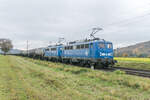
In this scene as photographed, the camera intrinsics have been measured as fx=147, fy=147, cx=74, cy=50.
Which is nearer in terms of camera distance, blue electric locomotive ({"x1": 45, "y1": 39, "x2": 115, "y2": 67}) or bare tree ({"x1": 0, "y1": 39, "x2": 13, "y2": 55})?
blue electric locomotive ({"x1": 45, "y1": 39, "x2": 115, "y2": 67})

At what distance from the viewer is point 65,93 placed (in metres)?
7.19

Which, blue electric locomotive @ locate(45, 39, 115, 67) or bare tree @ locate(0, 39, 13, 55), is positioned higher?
bare tree @ locate(0, 39, 13, 55)

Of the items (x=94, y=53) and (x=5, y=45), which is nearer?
(x=94, y=53)

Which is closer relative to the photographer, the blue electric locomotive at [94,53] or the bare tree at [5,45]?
the blue electric locomotive at [94,53]

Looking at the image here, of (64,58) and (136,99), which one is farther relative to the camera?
(64,58)

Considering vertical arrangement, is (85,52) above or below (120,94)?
above

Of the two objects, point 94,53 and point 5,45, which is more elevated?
point 5,45

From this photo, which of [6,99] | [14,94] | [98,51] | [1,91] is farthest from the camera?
[98,51]

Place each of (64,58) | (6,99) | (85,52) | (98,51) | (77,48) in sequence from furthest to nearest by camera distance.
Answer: (64,58) → (77,48) → (85,52) → (98,51) → (6,99)

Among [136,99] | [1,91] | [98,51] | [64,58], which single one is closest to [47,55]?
[64,58]

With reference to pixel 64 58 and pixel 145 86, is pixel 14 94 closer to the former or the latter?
pixel 145 86

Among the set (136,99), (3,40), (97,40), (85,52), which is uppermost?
(3,40)

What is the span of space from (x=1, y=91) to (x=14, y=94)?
104 cm

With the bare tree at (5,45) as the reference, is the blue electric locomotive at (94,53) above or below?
below
